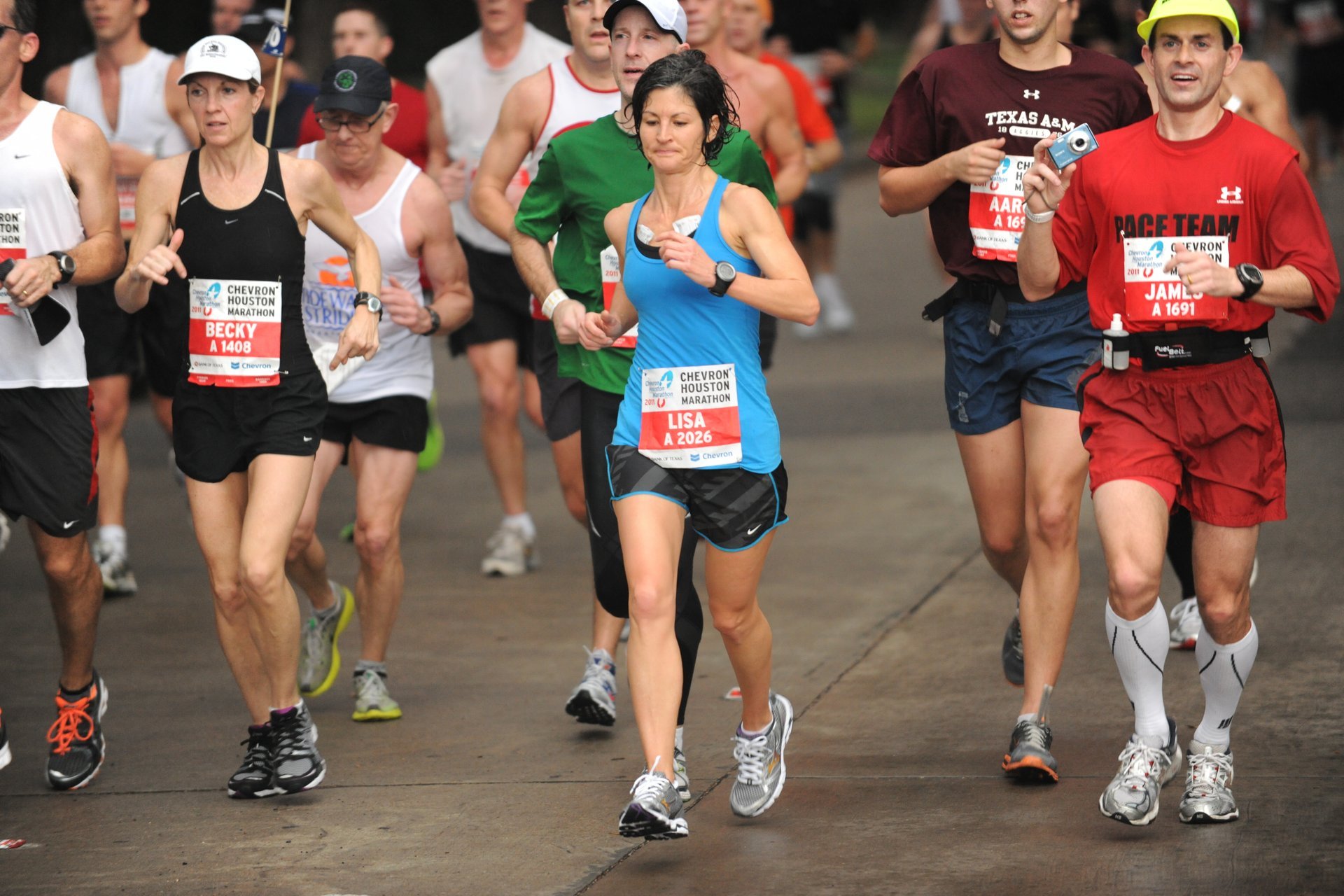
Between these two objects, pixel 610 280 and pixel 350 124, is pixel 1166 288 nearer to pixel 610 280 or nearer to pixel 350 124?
pixel 610 280

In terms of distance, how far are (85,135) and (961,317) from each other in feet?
8.56

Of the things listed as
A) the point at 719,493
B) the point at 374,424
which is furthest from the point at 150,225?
the point at 719,493

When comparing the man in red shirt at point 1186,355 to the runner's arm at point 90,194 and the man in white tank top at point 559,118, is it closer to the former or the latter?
the man in white tank top at point 559,118

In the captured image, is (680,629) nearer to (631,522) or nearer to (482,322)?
(631,522)

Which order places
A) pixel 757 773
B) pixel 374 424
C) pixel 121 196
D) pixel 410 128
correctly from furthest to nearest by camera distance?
1. pixel 410 128
2. pixel 121 196
3. pixel 374 424
4. pixel 757 773

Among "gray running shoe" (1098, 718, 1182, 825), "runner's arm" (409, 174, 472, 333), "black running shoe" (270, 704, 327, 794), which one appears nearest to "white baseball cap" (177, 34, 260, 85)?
"runner's arm" (409, 174, 472, 333)

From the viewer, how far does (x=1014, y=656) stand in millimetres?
5977

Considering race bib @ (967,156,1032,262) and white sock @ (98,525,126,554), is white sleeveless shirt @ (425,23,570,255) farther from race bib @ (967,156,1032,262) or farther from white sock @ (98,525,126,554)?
race bib @ (967,156,1032,262)

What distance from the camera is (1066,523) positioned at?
5.31 m

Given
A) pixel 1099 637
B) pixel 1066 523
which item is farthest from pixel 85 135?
pixel 1099 637

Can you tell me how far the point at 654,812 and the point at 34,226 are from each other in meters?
2.58

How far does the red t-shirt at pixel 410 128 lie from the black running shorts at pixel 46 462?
2944mm

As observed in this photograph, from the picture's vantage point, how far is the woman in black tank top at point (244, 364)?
538 cm

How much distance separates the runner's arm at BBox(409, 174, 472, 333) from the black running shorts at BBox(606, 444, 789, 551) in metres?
1.62
